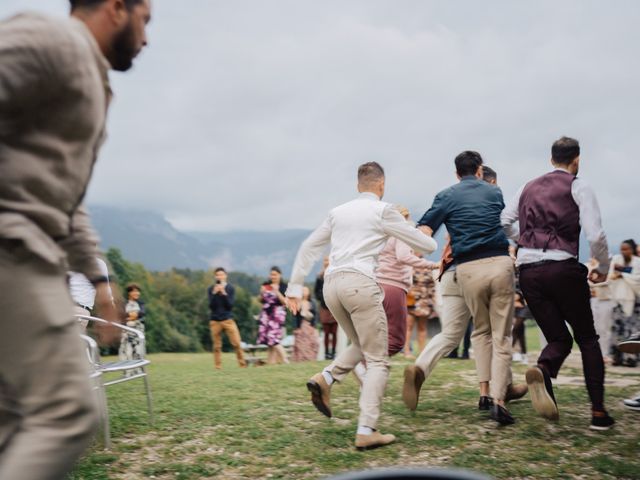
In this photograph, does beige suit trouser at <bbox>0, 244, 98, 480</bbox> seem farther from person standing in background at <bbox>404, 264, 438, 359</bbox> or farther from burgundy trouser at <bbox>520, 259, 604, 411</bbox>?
person standing in background at <bbox>404, 264, 438, 359</bbox>

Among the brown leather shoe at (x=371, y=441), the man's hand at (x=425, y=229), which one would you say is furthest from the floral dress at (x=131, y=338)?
the brown leather shoe at (x=371, y=441)

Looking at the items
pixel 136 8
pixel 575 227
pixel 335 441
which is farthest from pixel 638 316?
pixel 136 8

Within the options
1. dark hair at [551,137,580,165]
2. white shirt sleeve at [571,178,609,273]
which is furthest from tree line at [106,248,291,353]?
white shirt sleeve at [571,178,609,273]

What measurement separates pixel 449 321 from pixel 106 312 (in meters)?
4.70

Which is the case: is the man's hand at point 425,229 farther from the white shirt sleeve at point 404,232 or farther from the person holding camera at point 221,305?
the person holding camera at point 221,305

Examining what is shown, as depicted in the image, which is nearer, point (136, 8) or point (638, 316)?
point (136, 8)

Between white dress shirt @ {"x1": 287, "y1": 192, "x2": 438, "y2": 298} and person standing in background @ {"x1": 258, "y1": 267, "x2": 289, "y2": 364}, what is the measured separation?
9931 mm

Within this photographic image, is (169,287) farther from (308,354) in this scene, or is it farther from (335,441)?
(335,441)

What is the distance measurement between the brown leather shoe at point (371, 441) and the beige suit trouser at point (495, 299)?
1217 mm

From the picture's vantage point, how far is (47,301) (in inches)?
74.2

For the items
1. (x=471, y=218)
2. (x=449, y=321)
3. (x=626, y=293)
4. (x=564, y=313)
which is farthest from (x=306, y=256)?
(x=626, y=293)

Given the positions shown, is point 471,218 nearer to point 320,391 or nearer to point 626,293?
point 320,391

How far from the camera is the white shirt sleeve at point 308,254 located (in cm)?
587

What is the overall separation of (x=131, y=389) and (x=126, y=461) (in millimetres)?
4910
